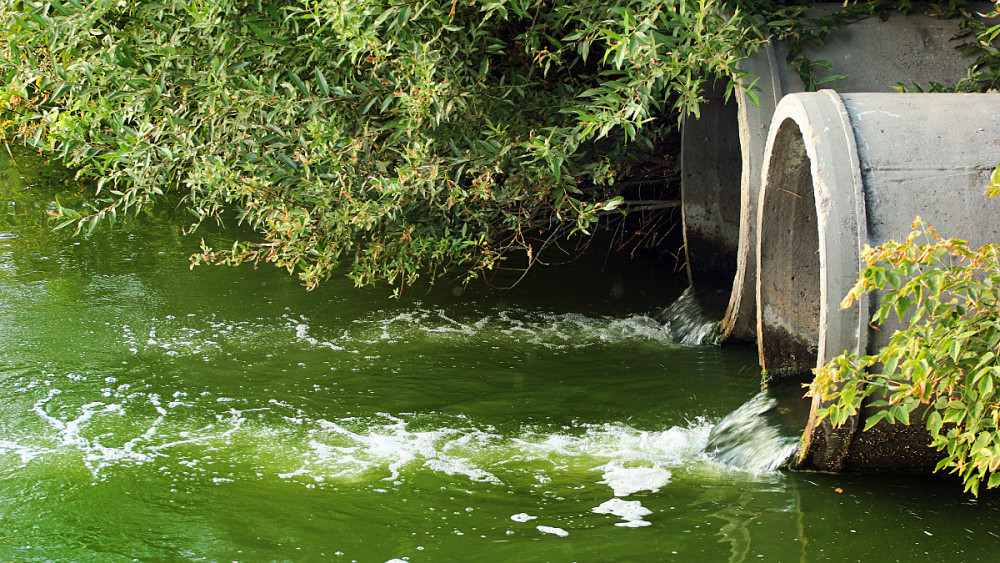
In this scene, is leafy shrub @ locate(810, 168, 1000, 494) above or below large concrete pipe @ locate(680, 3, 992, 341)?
below

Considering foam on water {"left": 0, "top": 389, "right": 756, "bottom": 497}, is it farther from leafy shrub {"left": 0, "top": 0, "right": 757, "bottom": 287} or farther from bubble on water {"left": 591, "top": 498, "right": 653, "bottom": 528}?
leafy shrub {"left": 0, "top": 0, "right": 757, "bottom": 287}

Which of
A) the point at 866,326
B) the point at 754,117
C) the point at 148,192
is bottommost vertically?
the point at 866,326

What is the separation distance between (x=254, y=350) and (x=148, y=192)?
51.3 inches

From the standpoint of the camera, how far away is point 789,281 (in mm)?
6270

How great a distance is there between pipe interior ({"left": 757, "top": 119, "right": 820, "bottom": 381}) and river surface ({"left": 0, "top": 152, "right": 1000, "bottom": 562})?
31 centimetres

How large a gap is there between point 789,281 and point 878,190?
216 centimetres

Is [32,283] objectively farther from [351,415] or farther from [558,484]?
[558,484]

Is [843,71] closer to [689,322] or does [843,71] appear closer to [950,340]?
[689,322]

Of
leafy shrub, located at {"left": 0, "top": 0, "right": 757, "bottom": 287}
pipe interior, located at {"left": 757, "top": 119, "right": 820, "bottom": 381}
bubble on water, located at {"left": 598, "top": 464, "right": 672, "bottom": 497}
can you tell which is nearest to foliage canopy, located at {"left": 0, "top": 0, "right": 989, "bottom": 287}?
leafy shrub, located at {"left": 0, "top": 0, "right": 757, "bottom": 287}

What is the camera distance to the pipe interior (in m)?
5.97

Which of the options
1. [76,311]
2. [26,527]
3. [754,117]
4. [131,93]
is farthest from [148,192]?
[754,117]

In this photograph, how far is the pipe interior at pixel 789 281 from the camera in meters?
5.97

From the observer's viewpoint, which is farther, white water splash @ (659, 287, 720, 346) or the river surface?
white water splash @ (659, 287, 720, 346)

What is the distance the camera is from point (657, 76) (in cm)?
534
